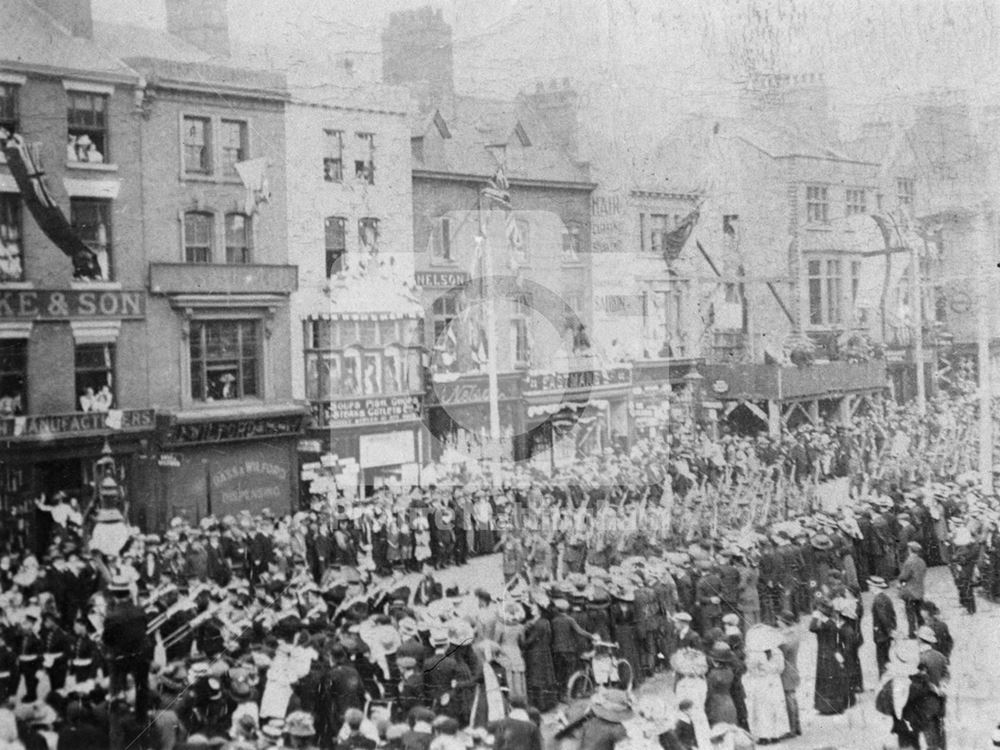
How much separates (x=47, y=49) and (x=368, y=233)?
258 cm

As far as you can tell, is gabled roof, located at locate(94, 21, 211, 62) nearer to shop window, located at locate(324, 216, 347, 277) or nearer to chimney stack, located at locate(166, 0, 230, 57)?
chimney stack, located at locate(166, 0, 230, 57)

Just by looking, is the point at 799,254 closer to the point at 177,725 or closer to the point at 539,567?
the point at 539,567

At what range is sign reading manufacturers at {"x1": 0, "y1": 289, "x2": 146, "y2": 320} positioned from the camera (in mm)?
7355

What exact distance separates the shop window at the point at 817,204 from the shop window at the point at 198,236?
509cm

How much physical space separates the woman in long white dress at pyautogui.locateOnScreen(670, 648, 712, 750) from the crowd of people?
0.02 m

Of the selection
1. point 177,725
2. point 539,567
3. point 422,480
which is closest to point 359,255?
point 422,480

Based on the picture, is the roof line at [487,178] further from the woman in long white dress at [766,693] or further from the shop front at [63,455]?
the woman in long white dress at [766,693]

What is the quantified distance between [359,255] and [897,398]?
16.0ft

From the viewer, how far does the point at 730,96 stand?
29.9 ft

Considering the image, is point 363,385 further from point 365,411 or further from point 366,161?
point 366,161

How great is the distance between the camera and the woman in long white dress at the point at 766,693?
26.2 feet

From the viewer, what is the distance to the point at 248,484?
26.2 ft

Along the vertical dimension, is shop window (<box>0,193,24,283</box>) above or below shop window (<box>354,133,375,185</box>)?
below

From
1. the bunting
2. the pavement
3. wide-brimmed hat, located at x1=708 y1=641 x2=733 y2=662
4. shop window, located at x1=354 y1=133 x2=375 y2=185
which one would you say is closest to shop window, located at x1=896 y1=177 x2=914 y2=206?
the pavement
